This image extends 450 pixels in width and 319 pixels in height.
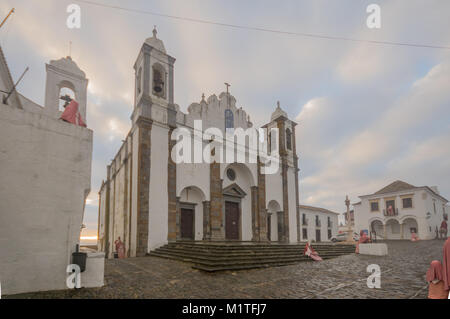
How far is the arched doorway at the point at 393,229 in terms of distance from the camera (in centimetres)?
3219

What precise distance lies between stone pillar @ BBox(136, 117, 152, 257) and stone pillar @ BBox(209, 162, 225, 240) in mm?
4005

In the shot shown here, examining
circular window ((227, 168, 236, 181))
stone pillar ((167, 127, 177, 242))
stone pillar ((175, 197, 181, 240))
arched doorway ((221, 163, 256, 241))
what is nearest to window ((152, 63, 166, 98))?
stone pillar ((167, 127, 177, 242))

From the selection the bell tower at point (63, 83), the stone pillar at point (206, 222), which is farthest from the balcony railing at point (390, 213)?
the bell tower at point (63, 83)

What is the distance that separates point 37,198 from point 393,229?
37232 mm

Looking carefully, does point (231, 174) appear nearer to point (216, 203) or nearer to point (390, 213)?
point (216, 203)

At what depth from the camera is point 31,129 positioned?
540 cm

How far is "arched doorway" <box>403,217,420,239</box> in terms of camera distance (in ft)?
100

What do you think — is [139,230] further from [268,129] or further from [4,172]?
[268,129]

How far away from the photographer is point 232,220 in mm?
17719

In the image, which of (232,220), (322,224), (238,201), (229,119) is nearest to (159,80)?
(229,119)

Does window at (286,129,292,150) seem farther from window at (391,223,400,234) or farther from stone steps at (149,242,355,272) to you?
window at (391,223,400,234)

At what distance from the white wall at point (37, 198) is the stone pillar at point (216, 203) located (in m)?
10.3
